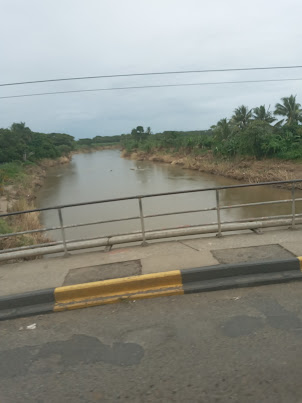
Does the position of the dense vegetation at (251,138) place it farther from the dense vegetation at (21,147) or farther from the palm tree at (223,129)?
the dense vegetation at (21,147)

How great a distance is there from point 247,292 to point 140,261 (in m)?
1.49

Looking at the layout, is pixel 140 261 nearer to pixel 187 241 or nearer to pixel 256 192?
pixel 187 241

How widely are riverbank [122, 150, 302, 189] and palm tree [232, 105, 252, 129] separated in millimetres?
7848

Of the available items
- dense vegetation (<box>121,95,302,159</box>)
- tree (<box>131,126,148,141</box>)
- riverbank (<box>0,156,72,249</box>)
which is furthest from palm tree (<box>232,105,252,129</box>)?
tree (<box>131,126,148,141</box>)

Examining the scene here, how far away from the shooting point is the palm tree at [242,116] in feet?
129

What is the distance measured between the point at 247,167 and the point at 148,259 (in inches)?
927

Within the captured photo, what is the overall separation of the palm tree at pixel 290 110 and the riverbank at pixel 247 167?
11417mm

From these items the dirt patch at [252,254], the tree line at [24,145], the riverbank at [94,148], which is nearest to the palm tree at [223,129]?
the tree line at [24,145]

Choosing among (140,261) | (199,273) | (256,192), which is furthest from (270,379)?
(256,192)

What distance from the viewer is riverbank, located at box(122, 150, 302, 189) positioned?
2183 cm

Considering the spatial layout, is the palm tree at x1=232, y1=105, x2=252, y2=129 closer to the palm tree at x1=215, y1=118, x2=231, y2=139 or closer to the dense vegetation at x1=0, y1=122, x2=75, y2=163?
the palm tree at x1=215, y1=118, x2=231, y2=139

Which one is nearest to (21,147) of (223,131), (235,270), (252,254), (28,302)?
(223,131)

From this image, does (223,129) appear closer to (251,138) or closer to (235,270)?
(251,138)

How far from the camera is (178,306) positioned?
3320mm
